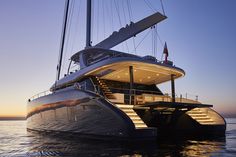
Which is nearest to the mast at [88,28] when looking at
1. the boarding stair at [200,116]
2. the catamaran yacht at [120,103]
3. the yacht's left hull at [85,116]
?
the catamaran yacht at [120,103]

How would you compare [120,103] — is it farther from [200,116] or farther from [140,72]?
[200,116]

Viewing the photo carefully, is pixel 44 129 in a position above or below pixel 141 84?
below

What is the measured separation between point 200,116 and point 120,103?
8.33 m

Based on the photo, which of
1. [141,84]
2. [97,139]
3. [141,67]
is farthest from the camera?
[141,84]

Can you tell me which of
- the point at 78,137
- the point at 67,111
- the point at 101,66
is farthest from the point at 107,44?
the point at 78,137

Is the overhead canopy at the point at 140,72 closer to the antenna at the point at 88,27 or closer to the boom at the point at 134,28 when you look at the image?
the boom at the point at 134,28

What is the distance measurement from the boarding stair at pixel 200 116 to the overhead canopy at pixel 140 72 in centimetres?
329

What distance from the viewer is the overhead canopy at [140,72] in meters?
19.1

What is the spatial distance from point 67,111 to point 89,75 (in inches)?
134

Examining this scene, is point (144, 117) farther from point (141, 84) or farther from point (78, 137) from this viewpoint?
point (141, 84)

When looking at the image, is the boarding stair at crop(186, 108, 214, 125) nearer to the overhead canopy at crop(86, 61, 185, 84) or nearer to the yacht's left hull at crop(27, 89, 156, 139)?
the overhead canopy at crop(86, 61, 185, 84)

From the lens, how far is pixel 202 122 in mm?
21141

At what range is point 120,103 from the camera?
17.1 meters

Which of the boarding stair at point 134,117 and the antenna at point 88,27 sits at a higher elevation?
the antenna at point 88,27
